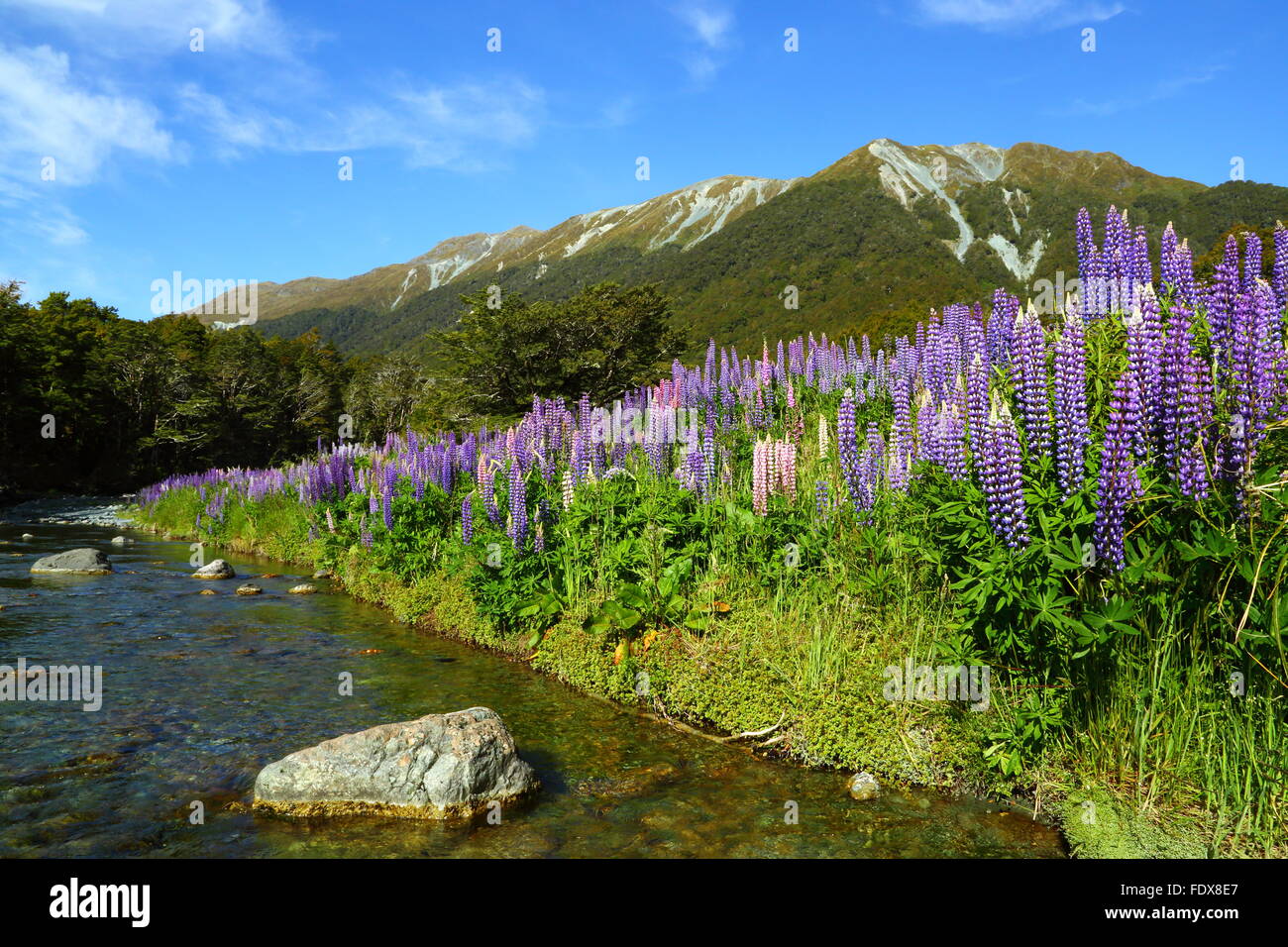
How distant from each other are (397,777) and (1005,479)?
4.67 m

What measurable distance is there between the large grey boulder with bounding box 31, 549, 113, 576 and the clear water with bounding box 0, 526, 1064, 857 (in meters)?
5.36

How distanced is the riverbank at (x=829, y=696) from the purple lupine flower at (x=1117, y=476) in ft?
4.42

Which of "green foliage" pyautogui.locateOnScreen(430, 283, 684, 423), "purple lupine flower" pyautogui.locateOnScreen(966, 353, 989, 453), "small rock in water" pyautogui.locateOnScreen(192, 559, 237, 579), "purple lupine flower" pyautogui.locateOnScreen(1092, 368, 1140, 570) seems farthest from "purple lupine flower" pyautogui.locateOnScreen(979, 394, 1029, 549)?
"green foliage" pyautogui.locateOnScreen(430, 283, 684, 423)

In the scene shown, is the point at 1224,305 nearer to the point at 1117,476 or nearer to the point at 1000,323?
the point at 1117,476

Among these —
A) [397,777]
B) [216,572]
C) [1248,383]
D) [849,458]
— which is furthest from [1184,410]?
[216,572]

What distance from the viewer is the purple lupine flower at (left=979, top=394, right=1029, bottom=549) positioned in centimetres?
491

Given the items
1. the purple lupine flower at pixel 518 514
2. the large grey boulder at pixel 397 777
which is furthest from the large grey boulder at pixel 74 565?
the large grey boulder at pixel 397 777

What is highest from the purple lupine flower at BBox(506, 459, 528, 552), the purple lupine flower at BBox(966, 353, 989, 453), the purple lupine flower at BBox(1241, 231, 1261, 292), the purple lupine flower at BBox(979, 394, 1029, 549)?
the purple lupine flower at BBox(1241, 231, 1261, 292)

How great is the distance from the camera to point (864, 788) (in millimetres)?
5605

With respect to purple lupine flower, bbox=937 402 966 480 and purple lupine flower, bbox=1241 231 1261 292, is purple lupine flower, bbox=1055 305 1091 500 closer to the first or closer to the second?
purple lupine flower, bbox=937 402 966 480

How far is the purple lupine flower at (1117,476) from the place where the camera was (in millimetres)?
4699

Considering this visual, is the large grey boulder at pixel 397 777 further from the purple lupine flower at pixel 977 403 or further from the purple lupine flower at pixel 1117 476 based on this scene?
the purple lupine flower at pixel 1117 476

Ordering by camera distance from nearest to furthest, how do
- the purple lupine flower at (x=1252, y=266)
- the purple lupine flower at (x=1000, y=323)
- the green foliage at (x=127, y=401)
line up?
the purple lupine flower at (x=1252, y=266)
the purple lupine flower at (x=1000, y=323)
the green foliage at (x=127, y=401)

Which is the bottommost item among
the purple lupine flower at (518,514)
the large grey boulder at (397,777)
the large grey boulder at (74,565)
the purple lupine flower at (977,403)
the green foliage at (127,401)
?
the large grey boulder at (397,777)
